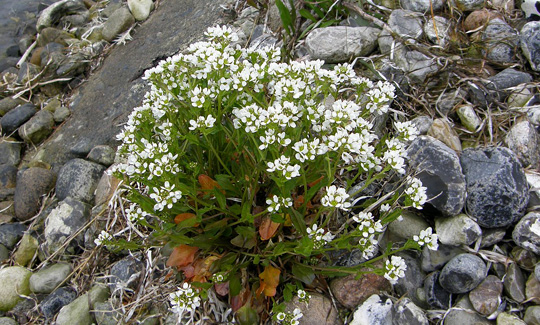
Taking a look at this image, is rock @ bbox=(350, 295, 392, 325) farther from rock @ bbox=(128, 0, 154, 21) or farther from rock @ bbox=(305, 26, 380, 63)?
rock @ bbox=(128, 0, 154, 21)

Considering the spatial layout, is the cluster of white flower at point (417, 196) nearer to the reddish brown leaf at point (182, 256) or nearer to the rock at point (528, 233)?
the rock at point (528, 233)

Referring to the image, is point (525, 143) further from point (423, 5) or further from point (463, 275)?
point (423, 5)

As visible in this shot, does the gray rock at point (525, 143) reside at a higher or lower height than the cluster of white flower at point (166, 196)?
lower

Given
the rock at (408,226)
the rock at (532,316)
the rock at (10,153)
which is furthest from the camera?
the rock at (10,153)

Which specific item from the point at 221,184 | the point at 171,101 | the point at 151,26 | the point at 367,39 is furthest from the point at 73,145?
the point at 367,39

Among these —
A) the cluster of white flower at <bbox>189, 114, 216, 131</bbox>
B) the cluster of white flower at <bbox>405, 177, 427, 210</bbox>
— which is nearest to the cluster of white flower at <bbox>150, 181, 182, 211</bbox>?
the cluster of white flower at <bbox>189, 114, 216, 131</bbox>

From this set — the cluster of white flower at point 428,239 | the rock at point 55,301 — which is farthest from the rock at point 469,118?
the rock at point 55,301

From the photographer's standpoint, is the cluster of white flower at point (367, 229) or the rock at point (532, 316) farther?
the rock at point (532, 316)

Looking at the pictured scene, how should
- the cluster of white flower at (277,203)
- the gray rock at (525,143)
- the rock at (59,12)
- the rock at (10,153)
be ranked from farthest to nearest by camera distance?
1. the rock at (59,12)
2. the rock at (10,153)
3. the gray rock at (525,143)
4. the cluster of white flower at (277,203)
